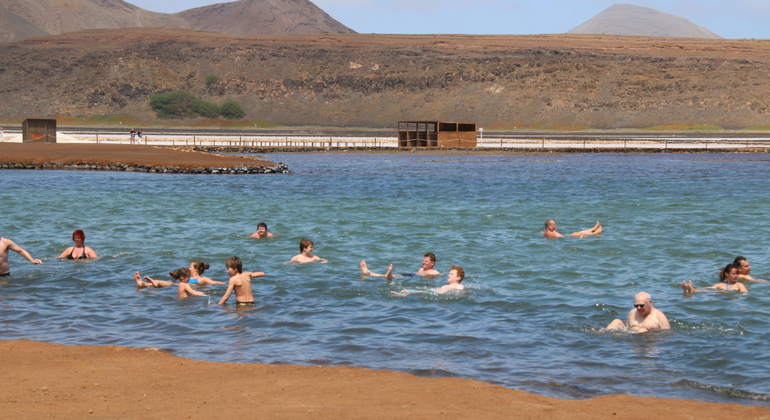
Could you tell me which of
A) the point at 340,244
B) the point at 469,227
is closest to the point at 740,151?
the point at 469,227

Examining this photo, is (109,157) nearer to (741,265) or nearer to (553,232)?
(553,232)

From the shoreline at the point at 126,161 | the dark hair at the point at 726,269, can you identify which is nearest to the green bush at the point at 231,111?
the shoreline at the point at 126,161

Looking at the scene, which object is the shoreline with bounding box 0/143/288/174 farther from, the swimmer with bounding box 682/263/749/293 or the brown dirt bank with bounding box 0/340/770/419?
the brown dirt bank with bounding box 0/340/770/419

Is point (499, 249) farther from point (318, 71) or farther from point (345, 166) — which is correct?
point (318, 71)

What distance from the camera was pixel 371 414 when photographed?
24.8 ft

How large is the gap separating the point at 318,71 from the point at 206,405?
452 ft

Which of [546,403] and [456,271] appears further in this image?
[456,271]

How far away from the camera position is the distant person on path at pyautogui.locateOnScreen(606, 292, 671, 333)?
1083cm

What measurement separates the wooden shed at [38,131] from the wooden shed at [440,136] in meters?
26.9

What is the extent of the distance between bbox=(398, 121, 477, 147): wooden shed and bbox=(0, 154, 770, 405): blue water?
1243 inches

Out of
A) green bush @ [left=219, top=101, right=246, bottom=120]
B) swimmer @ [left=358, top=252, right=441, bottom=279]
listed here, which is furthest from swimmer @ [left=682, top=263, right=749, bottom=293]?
green bush @ [left=219, top=101, right=246, bottom=120]

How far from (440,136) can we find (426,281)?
51.3 metres

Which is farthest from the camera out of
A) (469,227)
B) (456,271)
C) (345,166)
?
(345,166)

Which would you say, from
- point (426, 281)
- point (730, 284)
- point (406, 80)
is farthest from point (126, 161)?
point (406, 80)
